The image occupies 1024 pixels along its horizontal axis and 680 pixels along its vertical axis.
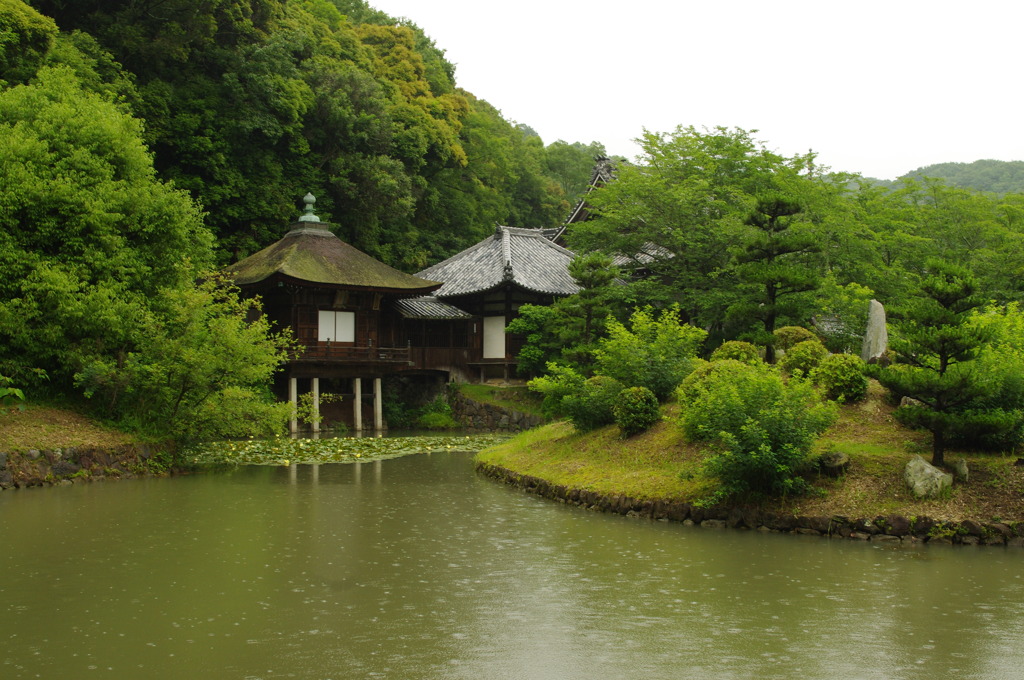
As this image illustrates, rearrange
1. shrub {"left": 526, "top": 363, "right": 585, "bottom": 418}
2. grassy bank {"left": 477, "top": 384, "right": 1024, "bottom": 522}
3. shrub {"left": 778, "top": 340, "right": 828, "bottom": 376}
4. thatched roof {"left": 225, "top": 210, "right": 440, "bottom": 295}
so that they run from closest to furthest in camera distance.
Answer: grassy bank {"left": 477, "top": 384, "right": 1024, "bottom": 522}
shrub {"left": 778, "top": 340, "right": 828, "bottom": 376}
shrub {"left": 526, "top": 363, "right": 585, "bottom": 418}
thatched roof {"left": 225, "top": 210, "right": 440, "bottom": 295}

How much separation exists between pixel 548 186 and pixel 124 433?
41788 millimetres

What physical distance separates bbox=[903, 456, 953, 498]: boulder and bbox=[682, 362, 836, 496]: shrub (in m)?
1.36

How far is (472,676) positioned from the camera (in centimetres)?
645

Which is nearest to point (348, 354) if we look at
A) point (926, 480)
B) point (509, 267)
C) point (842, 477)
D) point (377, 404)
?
point (377, 404)

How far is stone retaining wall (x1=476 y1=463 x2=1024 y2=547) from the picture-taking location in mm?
11070

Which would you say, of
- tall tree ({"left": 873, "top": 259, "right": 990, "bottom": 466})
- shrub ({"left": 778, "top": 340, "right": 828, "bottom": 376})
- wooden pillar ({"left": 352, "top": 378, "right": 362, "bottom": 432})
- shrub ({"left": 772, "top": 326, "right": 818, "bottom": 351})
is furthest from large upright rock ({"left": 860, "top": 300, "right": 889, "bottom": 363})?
wooden pillar ({"left": 352, "top": 378, "right": 362, "bottom": 432})

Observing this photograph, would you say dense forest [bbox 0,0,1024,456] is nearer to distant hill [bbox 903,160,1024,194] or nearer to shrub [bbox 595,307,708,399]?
shrub [bbox 595,307,708,399]

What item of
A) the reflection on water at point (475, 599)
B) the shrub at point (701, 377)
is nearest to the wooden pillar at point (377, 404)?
the shrub at point (701, 377)

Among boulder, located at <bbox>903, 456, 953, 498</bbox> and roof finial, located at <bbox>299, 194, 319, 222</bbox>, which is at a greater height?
roof finial, located at <bbox>299, 194, 319, 222</bbox>

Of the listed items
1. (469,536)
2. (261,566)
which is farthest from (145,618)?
(469,536)

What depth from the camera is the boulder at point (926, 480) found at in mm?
11648

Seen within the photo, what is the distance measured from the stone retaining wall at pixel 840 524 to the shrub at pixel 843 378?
374 centimetres

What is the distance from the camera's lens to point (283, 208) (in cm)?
3509

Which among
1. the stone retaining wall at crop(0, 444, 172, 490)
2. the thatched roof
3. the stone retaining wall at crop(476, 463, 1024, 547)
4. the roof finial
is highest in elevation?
the roof finial
